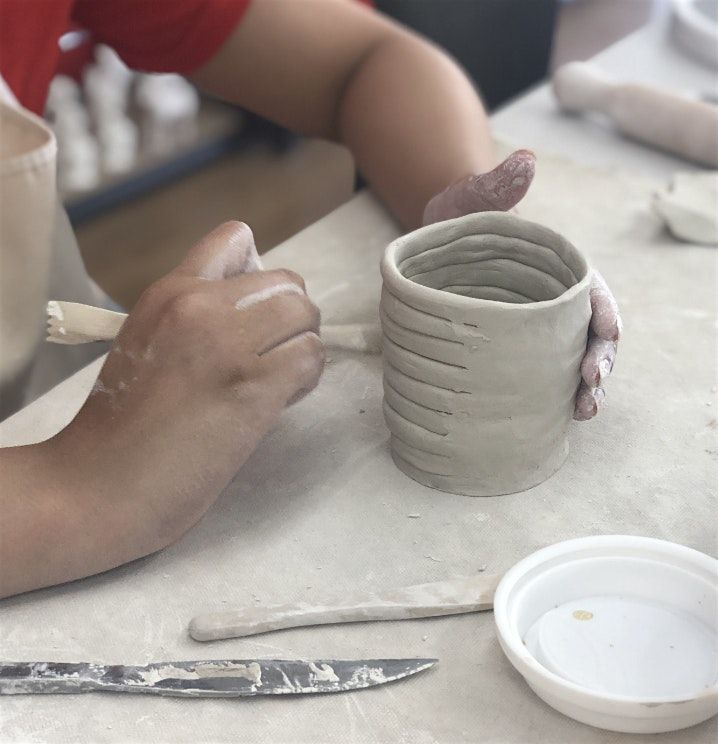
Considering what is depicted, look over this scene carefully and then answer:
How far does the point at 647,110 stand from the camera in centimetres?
108

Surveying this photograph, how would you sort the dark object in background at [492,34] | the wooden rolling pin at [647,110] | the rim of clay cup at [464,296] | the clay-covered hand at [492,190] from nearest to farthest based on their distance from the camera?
the rim of clay cup at [464,296] < the clay-covered hand at [492,190] < the wooden rolling pin at [647,110] < the dark object in background at [492,34]

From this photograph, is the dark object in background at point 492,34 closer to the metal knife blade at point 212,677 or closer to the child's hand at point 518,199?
the child's hand at point 518,199

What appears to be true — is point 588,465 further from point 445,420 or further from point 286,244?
point 286,244

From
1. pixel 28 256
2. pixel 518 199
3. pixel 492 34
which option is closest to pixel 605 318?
pixel 518 199

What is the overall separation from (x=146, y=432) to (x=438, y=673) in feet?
0.72

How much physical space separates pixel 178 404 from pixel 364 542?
0.47 ft

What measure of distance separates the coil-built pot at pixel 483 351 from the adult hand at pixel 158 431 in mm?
78

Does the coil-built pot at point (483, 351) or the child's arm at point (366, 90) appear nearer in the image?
the coil-built pot at point (483, 351)

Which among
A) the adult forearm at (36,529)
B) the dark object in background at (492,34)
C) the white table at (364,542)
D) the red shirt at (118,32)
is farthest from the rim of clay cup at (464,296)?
the dark object in background at (492,34)

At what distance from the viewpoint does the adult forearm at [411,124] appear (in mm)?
908

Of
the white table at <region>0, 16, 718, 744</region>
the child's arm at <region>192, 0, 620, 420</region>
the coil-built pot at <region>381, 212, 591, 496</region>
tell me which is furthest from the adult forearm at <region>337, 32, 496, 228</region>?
the coil-built pot at <region>381, 212, 591, 496</region>

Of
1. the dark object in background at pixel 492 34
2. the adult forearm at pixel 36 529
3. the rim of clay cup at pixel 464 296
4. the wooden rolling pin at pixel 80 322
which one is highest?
the rim of clay cup at pixel 464 296

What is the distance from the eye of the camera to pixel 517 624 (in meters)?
0.50

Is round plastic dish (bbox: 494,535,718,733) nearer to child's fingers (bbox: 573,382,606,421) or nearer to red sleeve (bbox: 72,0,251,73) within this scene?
child's fingers (bbox: 573,382,606,421)
